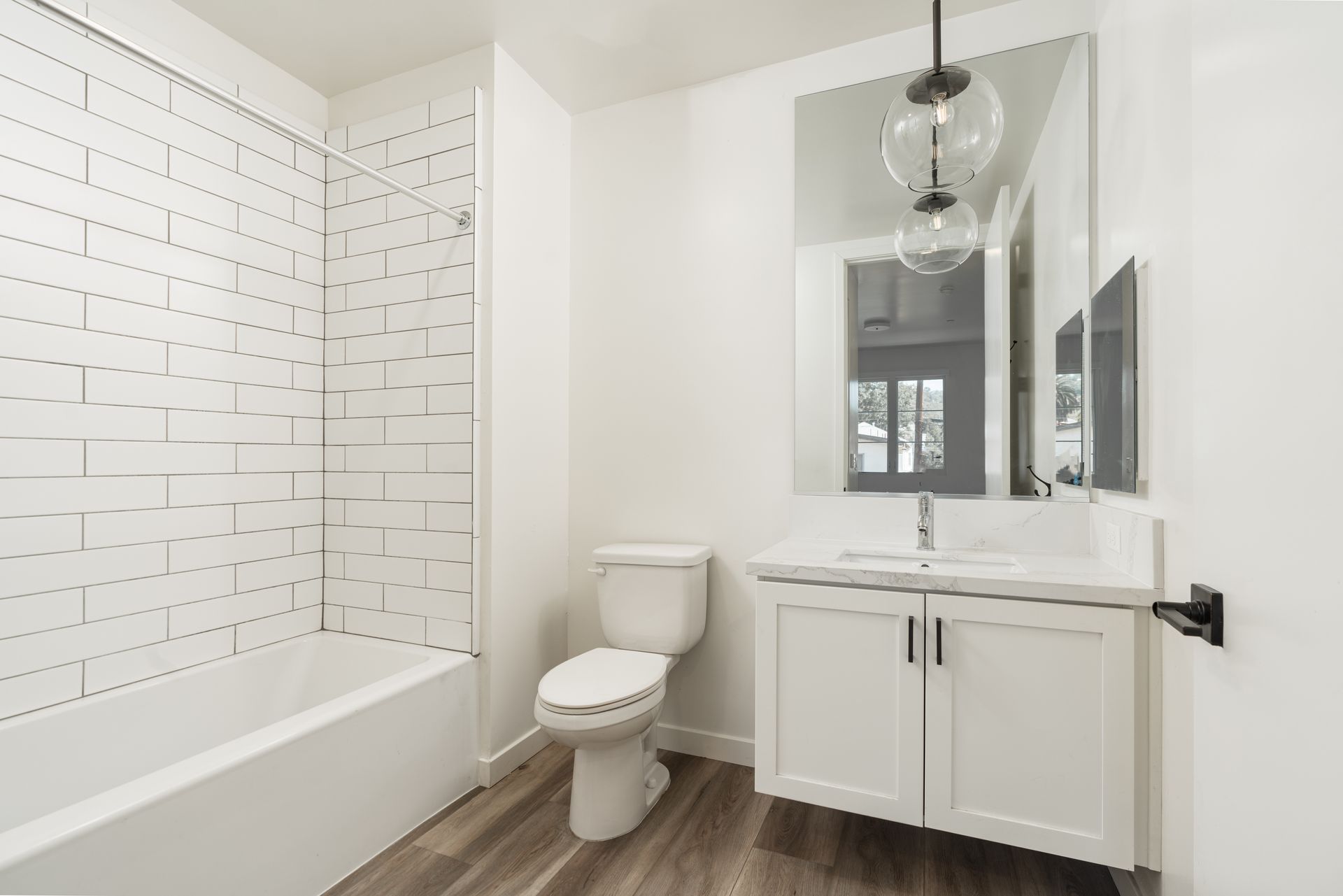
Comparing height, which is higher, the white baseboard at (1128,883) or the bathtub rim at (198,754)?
the bathtub rim at (198,754)

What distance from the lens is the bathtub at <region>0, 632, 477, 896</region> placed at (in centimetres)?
121

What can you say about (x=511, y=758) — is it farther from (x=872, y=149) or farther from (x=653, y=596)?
(x=872, y=149)

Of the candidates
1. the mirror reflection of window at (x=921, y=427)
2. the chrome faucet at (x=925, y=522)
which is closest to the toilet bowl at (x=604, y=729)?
the chrome faucet at (x=925, y=522)

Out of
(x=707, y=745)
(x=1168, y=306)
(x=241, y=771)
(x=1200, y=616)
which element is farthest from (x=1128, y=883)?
(x=241, y=771)

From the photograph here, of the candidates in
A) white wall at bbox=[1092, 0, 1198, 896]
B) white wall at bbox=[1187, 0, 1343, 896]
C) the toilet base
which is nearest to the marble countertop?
white wall at bbox=[1092, 0, 1198, 896]

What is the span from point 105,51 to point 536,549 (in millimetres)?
1989

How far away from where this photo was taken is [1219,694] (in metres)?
0.81

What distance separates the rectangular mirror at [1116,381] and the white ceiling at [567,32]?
1094mm

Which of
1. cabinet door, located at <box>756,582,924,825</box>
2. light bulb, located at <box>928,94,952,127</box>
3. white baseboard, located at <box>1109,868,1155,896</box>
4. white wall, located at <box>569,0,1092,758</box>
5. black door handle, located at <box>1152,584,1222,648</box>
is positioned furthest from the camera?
white wall, located at <box>569,0,1092,758</box>

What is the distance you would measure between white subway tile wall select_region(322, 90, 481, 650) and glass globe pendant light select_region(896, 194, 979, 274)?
1415 millimetres

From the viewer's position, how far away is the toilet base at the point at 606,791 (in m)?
1.80

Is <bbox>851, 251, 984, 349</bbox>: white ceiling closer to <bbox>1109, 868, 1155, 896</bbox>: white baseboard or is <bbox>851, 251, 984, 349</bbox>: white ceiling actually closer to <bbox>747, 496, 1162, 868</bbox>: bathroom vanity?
<bbox>747, 496, 1162, 868</bbox>: bathroom vanity

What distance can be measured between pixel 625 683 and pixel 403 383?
4.37 ft

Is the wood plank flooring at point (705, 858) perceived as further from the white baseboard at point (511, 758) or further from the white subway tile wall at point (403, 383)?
the white subway tile wall at point (403, 383)
